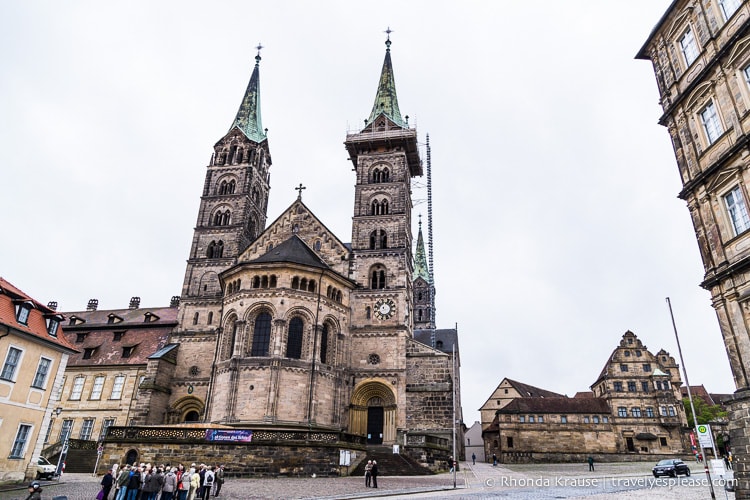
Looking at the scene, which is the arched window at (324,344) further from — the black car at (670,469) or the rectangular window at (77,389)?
the rectangular window at (77,389)

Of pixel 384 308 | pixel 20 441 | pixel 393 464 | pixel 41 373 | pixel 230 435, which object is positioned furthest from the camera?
pixel 384 308

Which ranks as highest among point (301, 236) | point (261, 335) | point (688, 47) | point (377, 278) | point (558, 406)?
point (301, 236)

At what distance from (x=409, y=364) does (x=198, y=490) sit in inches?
893

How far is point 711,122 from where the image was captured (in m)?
17.4

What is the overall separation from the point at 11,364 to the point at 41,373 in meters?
1.88

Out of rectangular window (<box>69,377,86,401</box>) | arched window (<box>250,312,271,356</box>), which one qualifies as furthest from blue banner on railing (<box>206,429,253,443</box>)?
rectangular window (<box>69,377,86,401</box>)

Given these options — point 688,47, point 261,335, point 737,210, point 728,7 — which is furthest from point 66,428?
point 728,7

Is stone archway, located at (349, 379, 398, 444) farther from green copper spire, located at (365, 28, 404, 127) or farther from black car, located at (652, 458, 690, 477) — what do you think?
green copper spire, located at (365, 28, 404, 127)

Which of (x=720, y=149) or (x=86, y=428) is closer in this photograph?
(x=720, y=149)

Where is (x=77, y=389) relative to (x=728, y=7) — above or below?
below

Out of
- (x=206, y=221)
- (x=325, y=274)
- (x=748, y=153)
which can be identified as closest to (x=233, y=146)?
(x=206, y=221)

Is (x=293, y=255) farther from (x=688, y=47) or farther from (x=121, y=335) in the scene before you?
(x=688, y=47)

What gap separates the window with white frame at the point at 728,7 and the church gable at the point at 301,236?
29355mm

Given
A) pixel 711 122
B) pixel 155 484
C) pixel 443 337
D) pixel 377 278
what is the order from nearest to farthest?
pixel 155 484 < pixel 711 122 < pixel 377 278 < pixel 443 337
